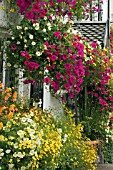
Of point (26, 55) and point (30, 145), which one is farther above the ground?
point (26, 55)

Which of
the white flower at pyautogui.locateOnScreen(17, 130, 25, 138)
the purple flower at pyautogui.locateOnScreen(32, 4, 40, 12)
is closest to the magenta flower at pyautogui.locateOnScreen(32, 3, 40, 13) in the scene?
the purple flower at pyautogui.locateOnScreen(32, 4, 40, 12)

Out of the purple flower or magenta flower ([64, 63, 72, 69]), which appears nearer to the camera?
the purple flower

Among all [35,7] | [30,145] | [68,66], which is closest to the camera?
[30,145]

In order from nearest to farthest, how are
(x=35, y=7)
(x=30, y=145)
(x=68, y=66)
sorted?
1. (x=30, y=145)
2. (x=35, y=7)
3. (x=68, y=66)

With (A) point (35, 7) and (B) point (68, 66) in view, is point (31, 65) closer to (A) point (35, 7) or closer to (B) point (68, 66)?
(B) point (68, 66)

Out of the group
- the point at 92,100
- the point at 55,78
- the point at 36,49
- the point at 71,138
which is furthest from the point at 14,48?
the point at 92,100

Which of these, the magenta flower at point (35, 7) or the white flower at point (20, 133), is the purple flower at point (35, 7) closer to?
the magenta flower at point (35, 7)

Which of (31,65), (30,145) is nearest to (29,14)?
(31,65)

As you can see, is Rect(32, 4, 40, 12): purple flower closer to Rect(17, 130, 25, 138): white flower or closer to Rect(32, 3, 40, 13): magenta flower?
Rect(32, 3, 40, 13): magenta flower

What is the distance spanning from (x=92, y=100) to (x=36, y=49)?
13.5 feet

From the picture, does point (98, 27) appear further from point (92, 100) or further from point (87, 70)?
point (87, 70)

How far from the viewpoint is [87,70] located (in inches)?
272

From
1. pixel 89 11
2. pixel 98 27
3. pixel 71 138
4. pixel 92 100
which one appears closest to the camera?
pixel 71 138

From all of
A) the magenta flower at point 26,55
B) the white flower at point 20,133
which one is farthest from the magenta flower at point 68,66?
the white flower at point 20,133
